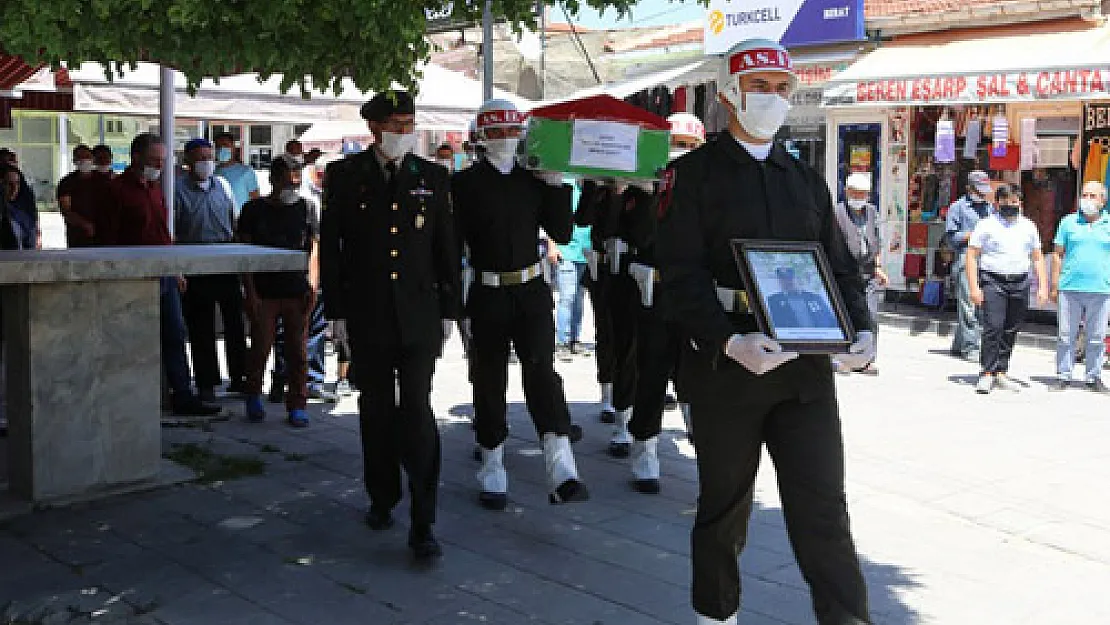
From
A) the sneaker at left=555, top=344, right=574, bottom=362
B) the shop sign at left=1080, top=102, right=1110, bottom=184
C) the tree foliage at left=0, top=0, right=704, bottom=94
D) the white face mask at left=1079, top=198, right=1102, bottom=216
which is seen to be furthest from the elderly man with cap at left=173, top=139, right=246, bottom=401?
the shop sign at left=1080, top=102, right=1110, bottom=184

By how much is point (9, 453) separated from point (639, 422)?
3.57 meters

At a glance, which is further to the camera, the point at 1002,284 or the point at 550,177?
the point at 1002,284

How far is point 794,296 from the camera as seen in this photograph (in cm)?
398

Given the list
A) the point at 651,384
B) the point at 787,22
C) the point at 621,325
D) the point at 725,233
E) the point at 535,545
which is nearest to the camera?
the point at 725,233

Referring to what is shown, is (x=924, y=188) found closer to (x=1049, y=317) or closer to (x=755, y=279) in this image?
(x=1049, y=317)

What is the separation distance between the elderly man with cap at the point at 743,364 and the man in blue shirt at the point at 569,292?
8247 mm

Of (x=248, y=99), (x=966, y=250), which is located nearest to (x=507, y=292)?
(x=248, y=99)

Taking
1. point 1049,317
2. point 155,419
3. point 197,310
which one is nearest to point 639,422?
point 155,419

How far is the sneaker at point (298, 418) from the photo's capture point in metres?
8.70

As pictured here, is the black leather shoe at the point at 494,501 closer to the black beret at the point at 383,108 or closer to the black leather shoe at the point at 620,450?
the black leather shoe at the point at 620,450

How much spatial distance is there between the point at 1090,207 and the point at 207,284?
A: 7994 millimetres

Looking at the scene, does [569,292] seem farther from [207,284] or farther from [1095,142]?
[1095,142]

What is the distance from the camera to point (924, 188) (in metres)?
16.9

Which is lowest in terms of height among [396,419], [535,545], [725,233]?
[535,545]
